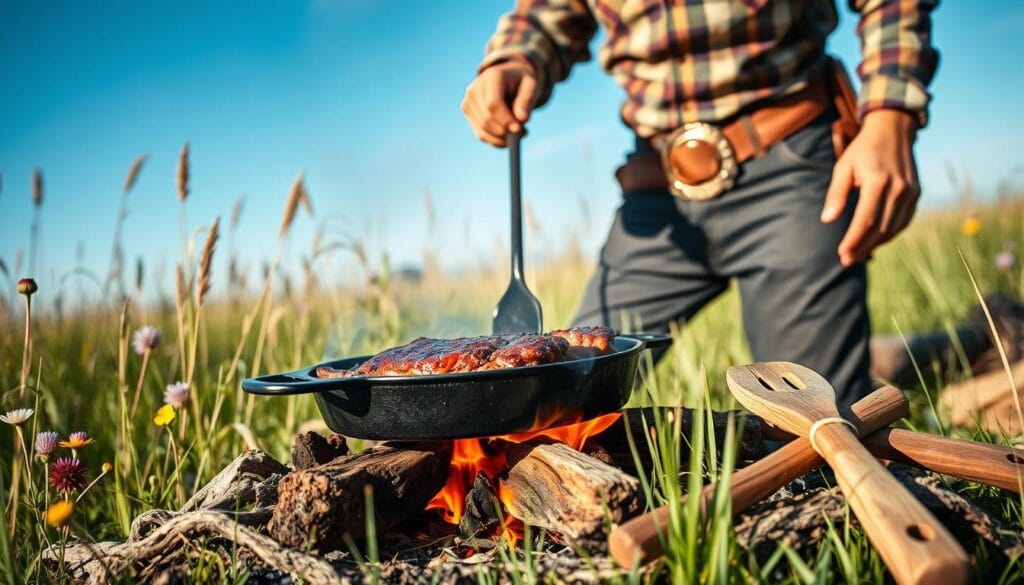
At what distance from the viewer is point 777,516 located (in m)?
1.31

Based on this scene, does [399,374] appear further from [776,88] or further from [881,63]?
[881,63]

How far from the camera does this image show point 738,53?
7.38ft

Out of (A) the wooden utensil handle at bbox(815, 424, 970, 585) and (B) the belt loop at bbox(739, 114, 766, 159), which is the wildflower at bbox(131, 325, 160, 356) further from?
(B) the belt loop at bbox(739, 114, 766, 159)

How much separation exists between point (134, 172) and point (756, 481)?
258 cm

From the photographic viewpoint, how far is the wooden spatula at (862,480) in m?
0.94

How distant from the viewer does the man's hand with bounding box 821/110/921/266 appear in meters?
1.90

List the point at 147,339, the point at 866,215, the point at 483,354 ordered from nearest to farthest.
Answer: the point at 483,354 → the point at 866,215 → the point at 147,339

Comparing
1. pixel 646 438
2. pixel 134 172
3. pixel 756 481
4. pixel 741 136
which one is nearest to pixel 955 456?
pixel 756 481

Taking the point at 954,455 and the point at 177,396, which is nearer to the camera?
the point at 954,455

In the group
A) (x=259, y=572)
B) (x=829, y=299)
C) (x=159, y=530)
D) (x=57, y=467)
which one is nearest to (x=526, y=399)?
(x=259, y=572)

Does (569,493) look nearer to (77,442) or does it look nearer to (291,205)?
(77,442)

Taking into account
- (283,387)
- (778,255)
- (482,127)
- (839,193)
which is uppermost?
(482,127)

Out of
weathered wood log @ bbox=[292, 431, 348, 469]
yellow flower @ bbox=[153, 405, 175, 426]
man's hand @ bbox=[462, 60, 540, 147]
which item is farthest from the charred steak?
man's hand @ bbox=[462, 60, 540, 147]

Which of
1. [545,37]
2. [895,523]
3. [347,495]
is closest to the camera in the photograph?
[895,523]
